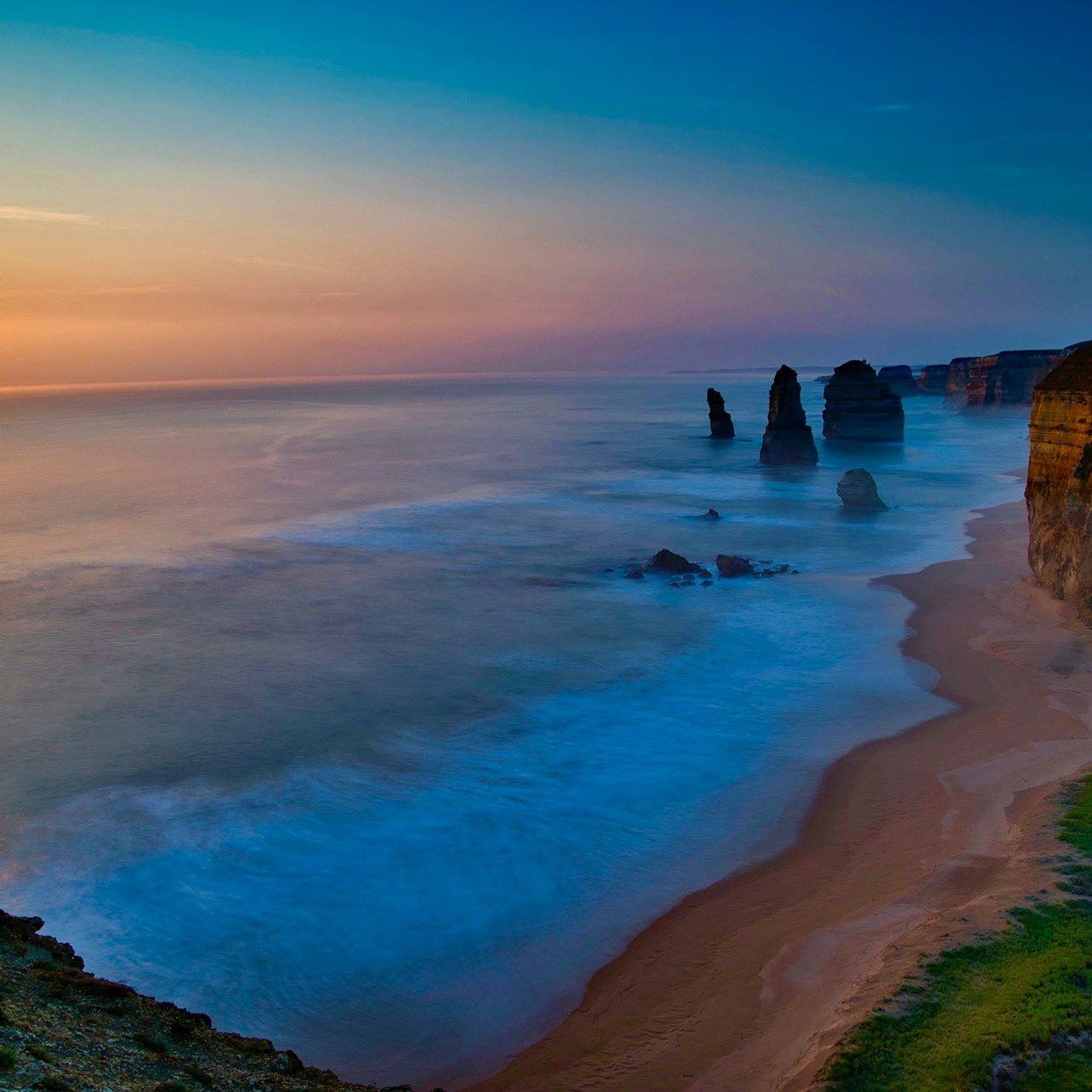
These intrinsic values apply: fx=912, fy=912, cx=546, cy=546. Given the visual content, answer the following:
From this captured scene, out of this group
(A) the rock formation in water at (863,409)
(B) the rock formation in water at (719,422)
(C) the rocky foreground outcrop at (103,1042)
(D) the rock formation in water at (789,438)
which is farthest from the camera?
(B) the rock formation in water at (719,422)

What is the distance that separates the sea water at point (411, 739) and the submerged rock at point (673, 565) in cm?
131

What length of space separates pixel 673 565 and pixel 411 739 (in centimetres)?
1616

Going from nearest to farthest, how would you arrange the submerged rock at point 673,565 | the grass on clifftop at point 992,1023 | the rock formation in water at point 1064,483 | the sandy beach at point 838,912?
the grass on clifftop at point 992,1023
the sandy beach at point 838,912
the rock formation in water at point 1064,483
the submerged rock at point 673,565

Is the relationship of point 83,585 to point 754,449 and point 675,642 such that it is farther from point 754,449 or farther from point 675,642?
point 754,449

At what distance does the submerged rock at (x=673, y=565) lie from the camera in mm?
32938

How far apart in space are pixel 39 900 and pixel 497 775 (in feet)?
25.1

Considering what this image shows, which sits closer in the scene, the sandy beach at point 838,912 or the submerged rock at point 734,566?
the sandy beach at point 838,912

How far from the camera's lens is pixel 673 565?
A: 33.0 metres

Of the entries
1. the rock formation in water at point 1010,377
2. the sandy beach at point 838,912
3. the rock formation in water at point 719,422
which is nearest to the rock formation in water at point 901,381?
the rock formation in water at point 1010,377

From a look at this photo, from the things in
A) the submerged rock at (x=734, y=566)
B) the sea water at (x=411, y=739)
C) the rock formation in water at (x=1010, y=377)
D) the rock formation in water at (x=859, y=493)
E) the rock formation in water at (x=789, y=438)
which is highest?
the rock formation in water at (x=1010, y=377)

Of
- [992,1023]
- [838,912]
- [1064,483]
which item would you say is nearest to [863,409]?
[1064,483]

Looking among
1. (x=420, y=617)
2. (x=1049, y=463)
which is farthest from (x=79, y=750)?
(x=1049, y=463)

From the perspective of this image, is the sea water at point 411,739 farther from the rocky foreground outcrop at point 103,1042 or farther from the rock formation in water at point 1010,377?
the rock formation in water at point 1010,377

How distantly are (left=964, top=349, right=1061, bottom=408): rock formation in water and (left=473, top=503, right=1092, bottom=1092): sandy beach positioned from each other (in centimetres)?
11871
